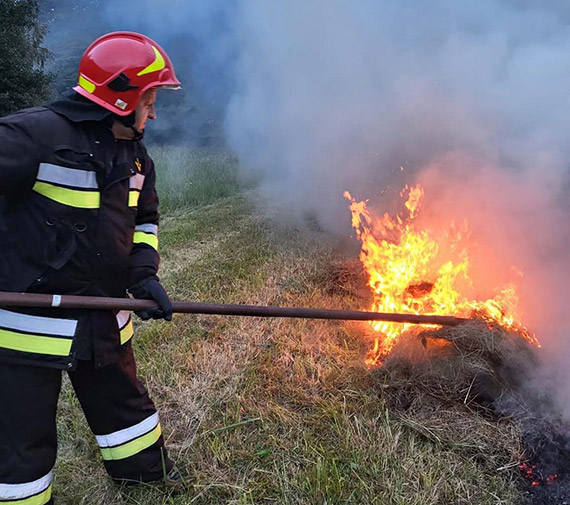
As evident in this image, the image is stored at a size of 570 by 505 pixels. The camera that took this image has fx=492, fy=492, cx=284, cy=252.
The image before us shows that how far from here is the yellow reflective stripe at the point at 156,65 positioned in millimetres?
2219

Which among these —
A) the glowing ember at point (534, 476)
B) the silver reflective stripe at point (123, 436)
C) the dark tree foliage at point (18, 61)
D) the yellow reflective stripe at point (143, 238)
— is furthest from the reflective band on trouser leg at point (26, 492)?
the dark tree foliage at point (18, 61)

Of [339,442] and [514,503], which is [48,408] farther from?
[514,503]

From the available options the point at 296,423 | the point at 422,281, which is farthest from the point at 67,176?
the point at 422,281

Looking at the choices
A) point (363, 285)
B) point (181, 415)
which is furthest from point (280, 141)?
point (181, 415)

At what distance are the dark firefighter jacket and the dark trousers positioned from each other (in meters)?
0.14

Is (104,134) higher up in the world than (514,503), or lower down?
higher up

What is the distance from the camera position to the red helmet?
2.16 metres

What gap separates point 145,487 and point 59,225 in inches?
59.8

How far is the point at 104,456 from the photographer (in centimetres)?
259

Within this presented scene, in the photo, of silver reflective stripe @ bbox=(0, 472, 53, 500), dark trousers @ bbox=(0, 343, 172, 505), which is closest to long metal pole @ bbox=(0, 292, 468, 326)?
dark trousers @ bbox=(0, 343, 172, 505)

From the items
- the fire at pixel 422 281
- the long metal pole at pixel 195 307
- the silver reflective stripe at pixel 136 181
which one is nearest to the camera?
the long metal pole at pixel 195 307

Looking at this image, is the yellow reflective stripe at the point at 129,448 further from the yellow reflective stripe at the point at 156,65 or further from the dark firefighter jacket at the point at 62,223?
the yellow reflective stripe at the point at 156,65

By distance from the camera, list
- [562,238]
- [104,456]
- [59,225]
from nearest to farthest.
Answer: [59,225] → [104,456] → [562,238]

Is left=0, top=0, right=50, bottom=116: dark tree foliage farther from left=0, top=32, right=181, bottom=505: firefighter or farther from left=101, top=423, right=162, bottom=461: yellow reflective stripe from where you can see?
left=101, top=423, right=162, bottom=461: yellow reflective stripe
